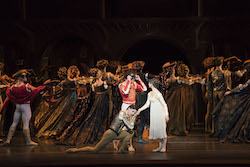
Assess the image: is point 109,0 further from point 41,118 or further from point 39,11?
point 41,118

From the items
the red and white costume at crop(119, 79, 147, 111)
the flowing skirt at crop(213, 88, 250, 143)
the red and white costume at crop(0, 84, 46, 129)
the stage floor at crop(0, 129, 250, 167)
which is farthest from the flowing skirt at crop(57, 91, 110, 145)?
the flowing skirt at crop(213, 88, 250, 143)

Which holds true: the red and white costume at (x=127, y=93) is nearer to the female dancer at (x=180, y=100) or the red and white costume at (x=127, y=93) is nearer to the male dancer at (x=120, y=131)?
the male dancer at (x=120, y=131)

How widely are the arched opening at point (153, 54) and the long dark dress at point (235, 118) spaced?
4869 millimetres

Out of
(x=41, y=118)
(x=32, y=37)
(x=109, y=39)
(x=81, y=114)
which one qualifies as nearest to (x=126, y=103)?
(x=81, y=114)

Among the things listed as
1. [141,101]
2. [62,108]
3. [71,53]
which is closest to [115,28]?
[71,53]

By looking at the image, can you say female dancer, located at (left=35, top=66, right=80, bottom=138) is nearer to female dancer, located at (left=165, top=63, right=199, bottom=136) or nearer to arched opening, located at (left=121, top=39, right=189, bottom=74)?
female dancer, located at (left=165, top=63, right=199, bottom=136)

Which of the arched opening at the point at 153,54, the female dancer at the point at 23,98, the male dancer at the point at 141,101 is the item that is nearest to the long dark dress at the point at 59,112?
the female dancer at the point at 23,98

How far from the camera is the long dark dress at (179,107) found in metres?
9.04

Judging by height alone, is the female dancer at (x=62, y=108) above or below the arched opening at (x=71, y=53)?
below

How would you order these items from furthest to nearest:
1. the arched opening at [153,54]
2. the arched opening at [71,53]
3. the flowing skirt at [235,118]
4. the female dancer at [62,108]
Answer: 1. the arched opening at [153,54]
2. the arched opening at [71,53]
3. the female dancer at [62,108]
4. the flowing skirt at [235,118]

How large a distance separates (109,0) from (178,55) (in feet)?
10.0

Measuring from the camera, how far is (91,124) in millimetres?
7492

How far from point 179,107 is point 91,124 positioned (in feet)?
8.81

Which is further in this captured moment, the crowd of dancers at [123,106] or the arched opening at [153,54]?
the arched opening at [153,54]
